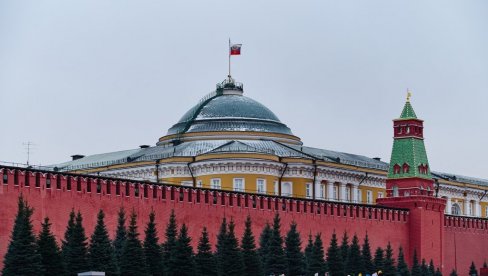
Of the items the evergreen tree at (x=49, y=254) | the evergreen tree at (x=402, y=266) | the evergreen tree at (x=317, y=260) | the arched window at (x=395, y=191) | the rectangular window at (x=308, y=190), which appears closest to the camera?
the evergreen tree at (x=49, y=254)

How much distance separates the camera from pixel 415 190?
60531 mm

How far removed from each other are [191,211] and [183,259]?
4.99 m

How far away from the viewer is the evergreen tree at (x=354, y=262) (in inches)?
2034

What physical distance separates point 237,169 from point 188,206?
14204mm

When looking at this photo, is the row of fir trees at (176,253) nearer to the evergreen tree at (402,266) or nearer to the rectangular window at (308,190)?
the evergreen tree at (402,266)

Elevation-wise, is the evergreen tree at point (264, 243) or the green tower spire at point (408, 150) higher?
the green tower spire at point (408, 150)

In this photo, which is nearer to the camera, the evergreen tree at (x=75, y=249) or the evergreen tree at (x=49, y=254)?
the evergreen tree at (x=49, y=254)

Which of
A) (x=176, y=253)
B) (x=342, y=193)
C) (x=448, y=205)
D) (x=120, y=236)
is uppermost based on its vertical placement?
(x=342, y=193)

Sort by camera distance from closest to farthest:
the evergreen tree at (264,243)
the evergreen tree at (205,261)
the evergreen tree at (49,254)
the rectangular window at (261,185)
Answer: the evergreen tree at (49,254) → the evergreen tree at (205,261) → the evergreen tree at (264,243) → the rectangular window at (261,185)

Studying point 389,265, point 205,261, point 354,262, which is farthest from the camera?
point 389,265

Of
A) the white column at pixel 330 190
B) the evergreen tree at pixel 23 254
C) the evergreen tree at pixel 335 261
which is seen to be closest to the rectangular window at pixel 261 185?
the white column at pixel 330 190

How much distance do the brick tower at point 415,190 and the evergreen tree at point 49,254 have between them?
76.9 ft

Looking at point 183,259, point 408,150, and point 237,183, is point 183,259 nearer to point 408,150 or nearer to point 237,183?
point 237,183

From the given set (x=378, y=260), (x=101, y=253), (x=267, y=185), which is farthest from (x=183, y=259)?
(x=267, y=185)
